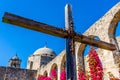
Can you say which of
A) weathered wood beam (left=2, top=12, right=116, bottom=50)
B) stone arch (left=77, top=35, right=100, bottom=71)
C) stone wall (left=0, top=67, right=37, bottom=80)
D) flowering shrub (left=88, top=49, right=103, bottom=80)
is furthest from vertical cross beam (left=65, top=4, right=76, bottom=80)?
stone wall (left=0, top=67, right=37, bottom=80)

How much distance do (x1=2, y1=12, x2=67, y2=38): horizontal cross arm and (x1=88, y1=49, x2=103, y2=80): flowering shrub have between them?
6.10 metres

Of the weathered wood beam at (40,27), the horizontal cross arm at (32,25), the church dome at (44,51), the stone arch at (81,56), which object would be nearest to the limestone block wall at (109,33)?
the stone arch at (81,56)

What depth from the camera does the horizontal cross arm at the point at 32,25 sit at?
11.4 ft

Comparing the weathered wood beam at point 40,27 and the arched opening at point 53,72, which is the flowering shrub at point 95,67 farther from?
the arched opening at point 53,72

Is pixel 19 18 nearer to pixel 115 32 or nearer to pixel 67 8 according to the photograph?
pixel 67 8

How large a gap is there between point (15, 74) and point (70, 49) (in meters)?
21.2

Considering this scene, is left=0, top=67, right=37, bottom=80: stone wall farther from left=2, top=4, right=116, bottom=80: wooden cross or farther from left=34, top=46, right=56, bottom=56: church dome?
left=2, top=4, right=116, bottom=80: wooden cross

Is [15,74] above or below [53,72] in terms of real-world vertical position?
above

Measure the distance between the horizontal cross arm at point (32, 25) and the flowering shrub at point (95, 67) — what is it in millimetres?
6096

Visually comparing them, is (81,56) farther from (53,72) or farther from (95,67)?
(53,72)

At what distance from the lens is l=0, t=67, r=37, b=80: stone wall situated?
23141 millimetres

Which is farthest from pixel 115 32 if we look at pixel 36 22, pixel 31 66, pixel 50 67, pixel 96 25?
pixel 31 66

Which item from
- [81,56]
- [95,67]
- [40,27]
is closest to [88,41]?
[40,27]

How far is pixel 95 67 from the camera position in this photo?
384 inches
